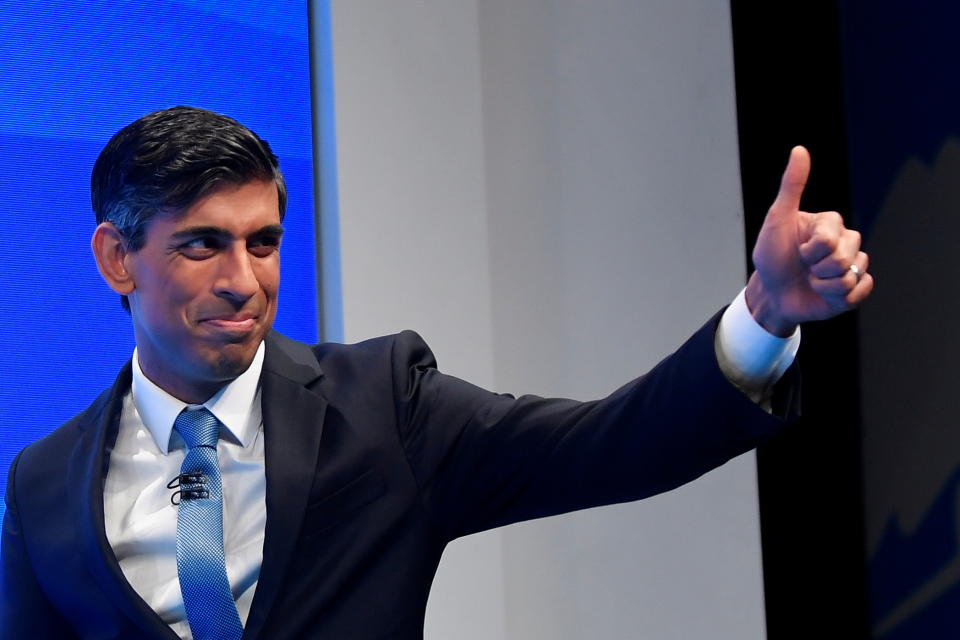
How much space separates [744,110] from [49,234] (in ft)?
4.59

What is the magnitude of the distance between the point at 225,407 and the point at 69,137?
1.09 m

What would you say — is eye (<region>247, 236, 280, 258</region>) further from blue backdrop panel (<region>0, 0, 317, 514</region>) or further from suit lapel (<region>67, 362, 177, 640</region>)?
blue backdrop panel (<region>0, 0, 317, 514</region>)

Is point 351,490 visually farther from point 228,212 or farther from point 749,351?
point 749,351

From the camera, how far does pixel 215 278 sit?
1.54 metres

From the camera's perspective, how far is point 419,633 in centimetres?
155

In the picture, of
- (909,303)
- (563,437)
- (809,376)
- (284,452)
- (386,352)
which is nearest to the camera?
(563,437)

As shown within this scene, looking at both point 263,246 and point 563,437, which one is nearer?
point 563,437

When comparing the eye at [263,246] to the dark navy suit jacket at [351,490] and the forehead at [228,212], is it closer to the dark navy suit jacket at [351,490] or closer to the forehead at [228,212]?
the forehead at [228,212]

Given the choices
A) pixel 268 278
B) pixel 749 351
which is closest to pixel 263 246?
pixel 268 278

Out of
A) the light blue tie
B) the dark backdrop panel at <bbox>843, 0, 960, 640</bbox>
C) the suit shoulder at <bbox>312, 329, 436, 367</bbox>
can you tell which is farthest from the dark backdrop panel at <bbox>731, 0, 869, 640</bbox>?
the light blue tie

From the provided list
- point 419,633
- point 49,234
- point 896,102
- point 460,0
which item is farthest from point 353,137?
point 419,633

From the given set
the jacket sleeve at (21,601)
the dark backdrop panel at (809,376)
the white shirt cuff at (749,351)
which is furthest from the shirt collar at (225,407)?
the dark backdrop panel at (809,376)

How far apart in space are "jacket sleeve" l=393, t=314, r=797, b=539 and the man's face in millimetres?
200

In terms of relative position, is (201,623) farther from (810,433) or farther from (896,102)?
(896,102)
